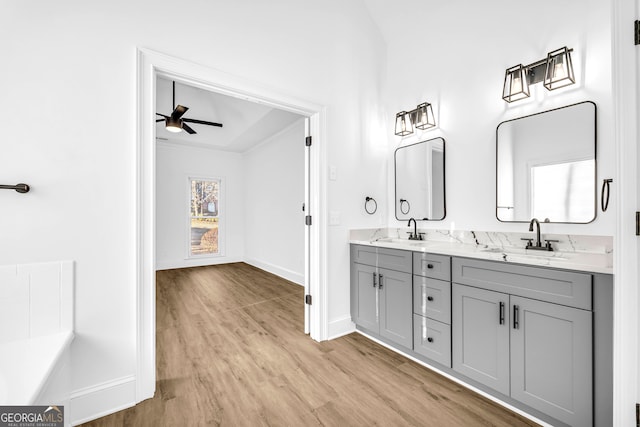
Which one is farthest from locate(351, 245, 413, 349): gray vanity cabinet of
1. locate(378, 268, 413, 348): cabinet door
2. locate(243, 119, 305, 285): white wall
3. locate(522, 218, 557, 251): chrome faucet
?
locate(243, 119, 305, 285): white wall

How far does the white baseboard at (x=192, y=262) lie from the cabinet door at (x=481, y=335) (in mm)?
5572

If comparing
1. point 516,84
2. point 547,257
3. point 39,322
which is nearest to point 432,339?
point 547,257

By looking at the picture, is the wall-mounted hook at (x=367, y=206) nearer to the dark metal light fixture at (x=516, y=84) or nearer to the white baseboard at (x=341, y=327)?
the white baseboard at (x=341, y=327)

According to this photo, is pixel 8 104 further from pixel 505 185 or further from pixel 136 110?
pixel 505 185

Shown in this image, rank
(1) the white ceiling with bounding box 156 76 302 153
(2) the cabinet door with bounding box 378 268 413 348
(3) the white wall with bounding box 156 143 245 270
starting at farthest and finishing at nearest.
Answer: (3) the white wall with bounding box 156 143 245 270 → (1) the white ceiling with bounding box 156 76 302 153 → (2) the cabinet door with bounding box 378 268 413 348

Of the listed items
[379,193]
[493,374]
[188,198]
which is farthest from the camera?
[188,198]

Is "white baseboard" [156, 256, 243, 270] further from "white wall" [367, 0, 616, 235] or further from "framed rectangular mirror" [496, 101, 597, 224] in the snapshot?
"framed rectangular mirror" [496, 101, 597, 224]

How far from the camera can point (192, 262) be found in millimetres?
6145

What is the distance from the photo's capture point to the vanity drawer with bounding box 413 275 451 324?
6.43ft

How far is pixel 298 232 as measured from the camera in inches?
182

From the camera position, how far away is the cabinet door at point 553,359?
1.36 meters

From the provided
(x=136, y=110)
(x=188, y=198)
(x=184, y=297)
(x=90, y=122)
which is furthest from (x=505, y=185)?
(x=188, y=198)

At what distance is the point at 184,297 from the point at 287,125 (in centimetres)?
314

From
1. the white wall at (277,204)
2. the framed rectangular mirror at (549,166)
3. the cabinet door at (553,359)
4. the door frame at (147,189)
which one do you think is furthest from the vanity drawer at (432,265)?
the white wall at (277,204)
